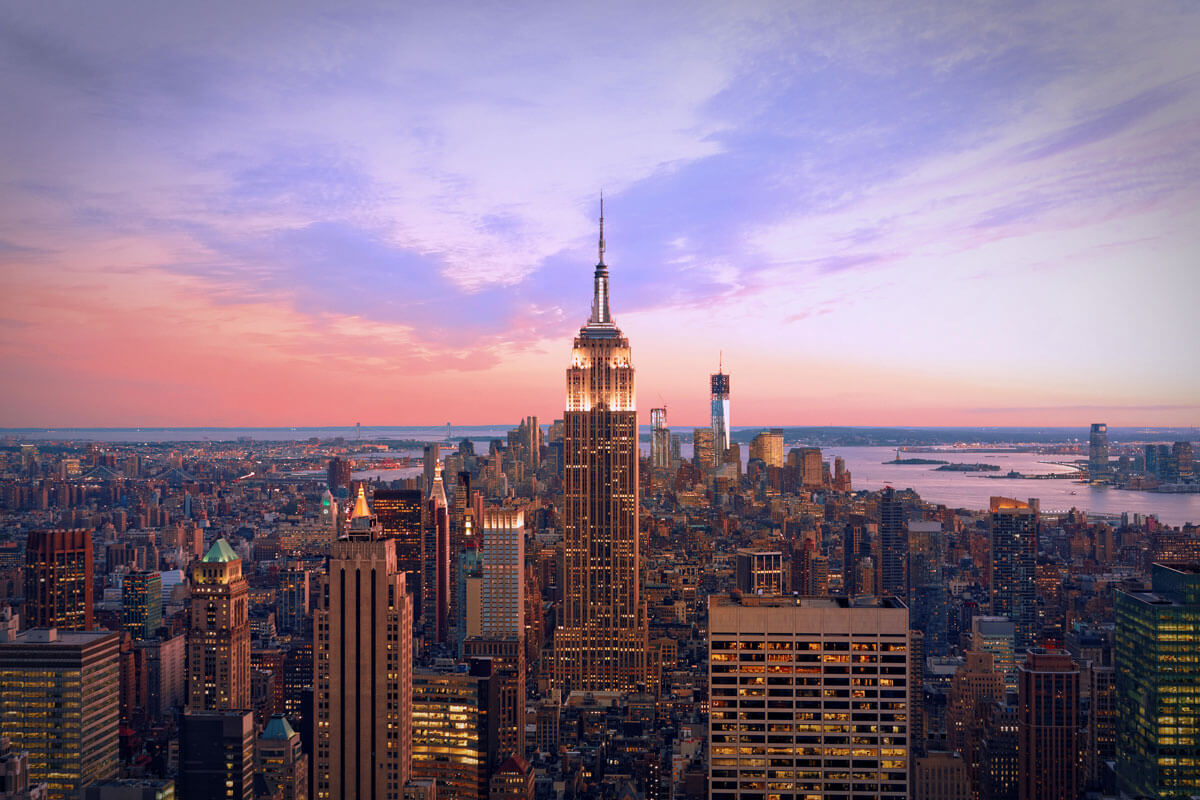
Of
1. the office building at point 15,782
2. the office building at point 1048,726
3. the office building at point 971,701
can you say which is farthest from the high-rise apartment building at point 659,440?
the office building at point 15,782

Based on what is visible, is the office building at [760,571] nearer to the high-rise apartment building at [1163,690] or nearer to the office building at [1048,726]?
the office building at [1048,726]

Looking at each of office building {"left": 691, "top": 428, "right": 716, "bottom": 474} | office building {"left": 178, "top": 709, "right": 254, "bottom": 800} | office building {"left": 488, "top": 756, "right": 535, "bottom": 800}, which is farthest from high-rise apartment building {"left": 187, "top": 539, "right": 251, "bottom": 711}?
office building {"left": 691, "top": 428, "right": 716, "bottom": 474}

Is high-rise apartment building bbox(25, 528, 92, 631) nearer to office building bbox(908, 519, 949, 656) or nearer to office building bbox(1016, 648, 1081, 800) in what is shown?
office building bbox(1016, 648, 1081, 800)

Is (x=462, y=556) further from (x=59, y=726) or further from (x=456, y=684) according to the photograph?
(x=59, y=726)

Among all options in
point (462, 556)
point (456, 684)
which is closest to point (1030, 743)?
point (456, 684)

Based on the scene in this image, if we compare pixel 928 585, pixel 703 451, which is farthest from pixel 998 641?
pixel 703 451

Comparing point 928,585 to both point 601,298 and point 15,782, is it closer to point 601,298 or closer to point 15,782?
point 601,298
